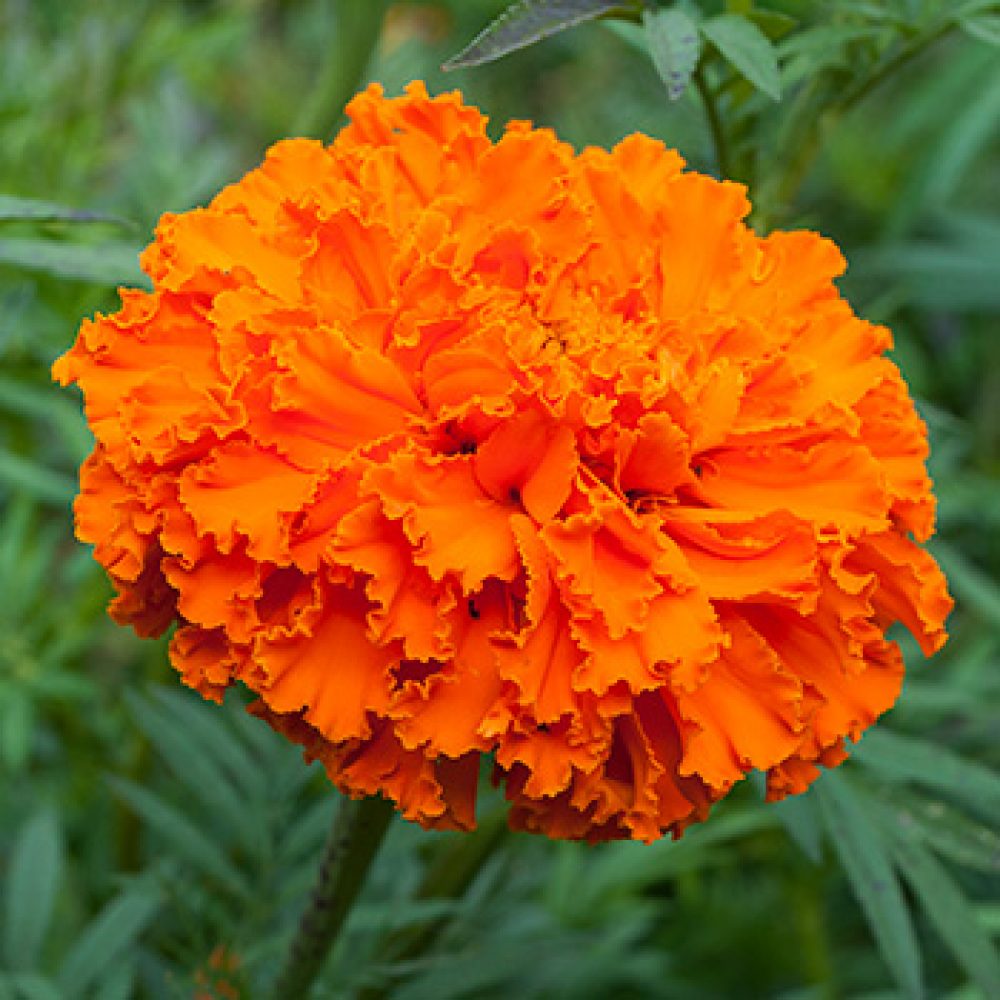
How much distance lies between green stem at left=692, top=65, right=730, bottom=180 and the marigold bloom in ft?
0.43

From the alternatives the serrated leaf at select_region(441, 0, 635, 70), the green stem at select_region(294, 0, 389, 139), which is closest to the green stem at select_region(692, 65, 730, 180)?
the serrated leaf at select_region(441, 0, 635, 70)

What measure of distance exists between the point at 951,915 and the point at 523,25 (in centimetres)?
58

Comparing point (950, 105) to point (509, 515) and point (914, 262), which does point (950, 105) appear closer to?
point (914, 262)

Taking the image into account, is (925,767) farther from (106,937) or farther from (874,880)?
(106,937)

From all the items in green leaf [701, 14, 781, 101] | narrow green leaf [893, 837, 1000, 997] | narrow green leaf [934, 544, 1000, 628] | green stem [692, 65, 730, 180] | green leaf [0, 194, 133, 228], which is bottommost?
narrow green leaf [934, 544, 1000, 628]

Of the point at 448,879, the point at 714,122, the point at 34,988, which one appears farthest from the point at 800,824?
the point at 34,988

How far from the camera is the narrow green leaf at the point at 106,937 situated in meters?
1.07

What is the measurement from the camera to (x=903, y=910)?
0.88 m

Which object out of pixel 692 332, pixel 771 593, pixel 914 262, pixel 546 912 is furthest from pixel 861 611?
pixel 914 262

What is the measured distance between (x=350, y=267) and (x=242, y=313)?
0.06 metres

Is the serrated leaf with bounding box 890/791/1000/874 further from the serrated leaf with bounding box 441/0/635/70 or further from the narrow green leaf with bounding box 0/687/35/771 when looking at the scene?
the narrow green leaf with bounding box 0/687/35/771

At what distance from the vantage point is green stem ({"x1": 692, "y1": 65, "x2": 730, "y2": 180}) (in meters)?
0.82

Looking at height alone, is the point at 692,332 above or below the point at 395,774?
above

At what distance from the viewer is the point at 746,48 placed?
0.75 m
